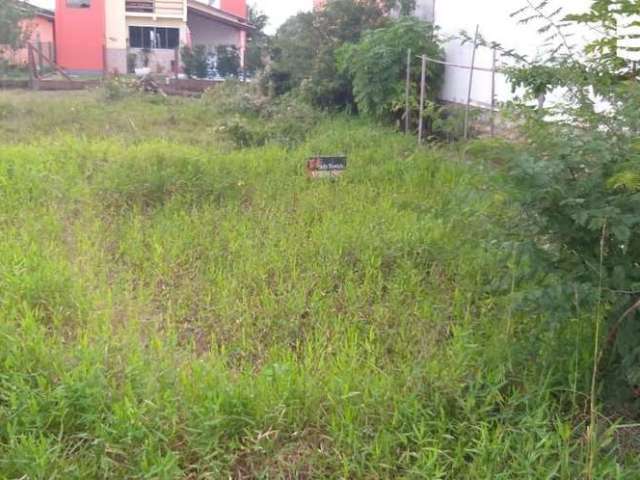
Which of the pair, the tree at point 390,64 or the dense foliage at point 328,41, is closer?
the tree at point 390,64

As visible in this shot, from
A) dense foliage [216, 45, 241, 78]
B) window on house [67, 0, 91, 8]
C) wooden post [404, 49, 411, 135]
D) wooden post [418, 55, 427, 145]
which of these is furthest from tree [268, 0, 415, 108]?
window on house [67, 0, 91, 8]

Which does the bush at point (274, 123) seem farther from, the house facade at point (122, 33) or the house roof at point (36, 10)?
the house facade at point (122, 33)

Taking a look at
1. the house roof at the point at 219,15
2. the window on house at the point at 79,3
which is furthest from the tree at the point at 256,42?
the window on house at the point at 79,3

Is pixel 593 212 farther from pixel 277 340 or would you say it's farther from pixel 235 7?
pixel 235 7

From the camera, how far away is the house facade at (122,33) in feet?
79.8

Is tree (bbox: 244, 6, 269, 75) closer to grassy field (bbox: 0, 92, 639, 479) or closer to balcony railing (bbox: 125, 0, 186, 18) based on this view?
balcony railing (bbox: 125, 0, 186, 18)

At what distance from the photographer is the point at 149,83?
16.7 m

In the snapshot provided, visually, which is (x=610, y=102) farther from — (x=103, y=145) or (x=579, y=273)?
Answer: (x=103, y=145)

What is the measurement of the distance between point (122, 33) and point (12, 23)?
5.59 meters

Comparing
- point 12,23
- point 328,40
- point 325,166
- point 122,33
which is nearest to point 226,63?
point 122,33

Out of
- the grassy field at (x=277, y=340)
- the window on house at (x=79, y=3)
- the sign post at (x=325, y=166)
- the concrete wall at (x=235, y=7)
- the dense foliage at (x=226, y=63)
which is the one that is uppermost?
the concrete wall at (x=235, y=7)

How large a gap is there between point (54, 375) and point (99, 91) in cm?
1308

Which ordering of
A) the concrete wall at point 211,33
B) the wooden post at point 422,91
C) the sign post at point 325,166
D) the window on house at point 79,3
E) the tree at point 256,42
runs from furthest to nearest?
1. the concrete wall at point 211,33
2. the window on house at point 79,3
3. the tree at point 256,42
4. the wooden post at point 422,91
5. the sign post at point 325,166

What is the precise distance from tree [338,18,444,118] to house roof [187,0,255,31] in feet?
55.5
